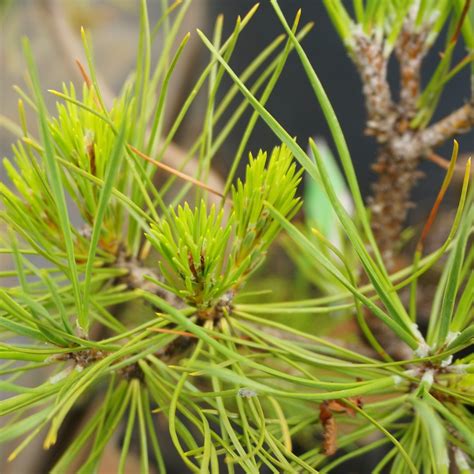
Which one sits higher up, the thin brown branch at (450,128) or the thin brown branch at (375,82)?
the thin brown branch at (375,82)

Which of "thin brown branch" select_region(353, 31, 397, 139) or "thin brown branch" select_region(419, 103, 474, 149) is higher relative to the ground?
"thin brown branch" select_region(353, 31, 397, 139)

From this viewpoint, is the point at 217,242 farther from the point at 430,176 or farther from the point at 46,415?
the point at 430,176

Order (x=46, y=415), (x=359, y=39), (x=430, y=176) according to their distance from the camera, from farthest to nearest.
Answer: (x=430, y=176), (x=359, y=39), (x=46, y=415)

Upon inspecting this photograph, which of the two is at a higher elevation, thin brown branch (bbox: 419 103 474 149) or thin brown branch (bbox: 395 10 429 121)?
thin brown branch (bbox: 395 10 429 121)

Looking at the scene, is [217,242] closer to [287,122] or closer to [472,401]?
[472,401]

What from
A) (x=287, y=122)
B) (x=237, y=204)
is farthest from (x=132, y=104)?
(x=287, y=122)

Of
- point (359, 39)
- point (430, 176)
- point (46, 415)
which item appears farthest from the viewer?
point (430, 176)

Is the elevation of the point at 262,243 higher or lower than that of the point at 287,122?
lower

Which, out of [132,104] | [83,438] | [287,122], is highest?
[287,122]

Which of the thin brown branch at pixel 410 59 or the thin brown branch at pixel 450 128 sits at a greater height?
the thin brown branch at pixel 410 59

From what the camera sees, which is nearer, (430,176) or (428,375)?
(428,375)
